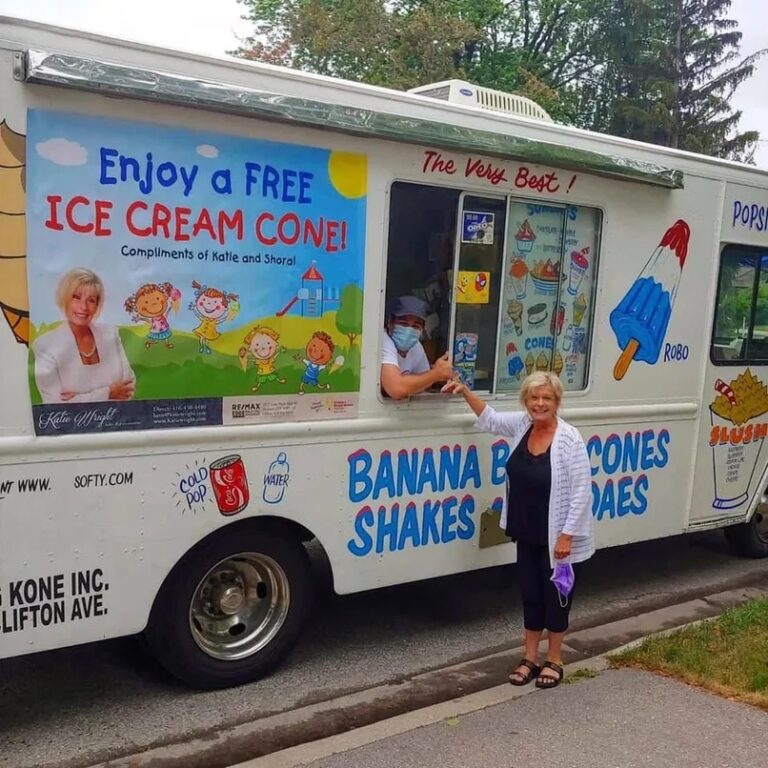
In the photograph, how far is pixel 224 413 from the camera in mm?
3805

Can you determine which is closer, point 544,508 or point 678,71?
point 544,508

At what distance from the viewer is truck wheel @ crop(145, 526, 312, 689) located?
12.6 ft

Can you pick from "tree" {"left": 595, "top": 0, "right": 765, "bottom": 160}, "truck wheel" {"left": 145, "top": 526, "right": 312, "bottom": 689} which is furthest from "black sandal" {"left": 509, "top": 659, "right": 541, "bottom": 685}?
"tree" {"left": 595, "top": 0, "right": 765, "bottom": 160}

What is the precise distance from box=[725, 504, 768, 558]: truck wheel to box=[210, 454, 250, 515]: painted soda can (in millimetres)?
4404

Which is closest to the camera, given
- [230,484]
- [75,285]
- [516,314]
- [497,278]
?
[75,285]

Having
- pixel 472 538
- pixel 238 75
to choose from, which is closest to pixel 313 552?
pixel 472 538

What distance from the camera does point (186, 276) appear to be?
3656 millimetres

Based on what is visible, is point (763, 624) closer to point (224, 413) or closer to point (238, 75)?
point (224, 413)

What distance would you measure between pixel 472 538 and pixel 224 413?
5.43 feet

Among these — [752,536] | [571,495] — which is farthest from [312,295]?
[752,536]

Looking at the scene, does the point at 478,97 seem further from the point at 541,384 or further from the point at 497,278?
the point at 541,384

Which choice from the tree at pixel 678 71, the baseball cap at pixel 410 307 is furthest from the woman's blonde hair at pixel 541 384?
the tree at pixel 678 71

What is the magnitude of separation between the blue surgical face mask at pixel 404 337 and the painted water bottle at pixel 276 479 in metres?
0.85

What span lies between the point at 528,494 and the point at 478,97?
225 centimetres
